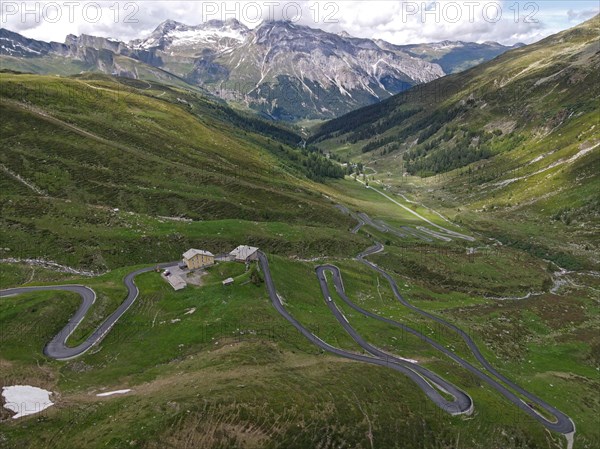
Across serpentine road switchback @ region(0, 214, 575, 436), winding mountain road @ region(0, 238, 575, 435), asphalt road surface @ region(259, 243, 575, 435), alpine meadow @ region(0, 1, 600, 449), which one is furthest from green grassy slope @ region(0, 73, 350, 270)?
asphalt road surface @ region(259, 243, 575, 435)

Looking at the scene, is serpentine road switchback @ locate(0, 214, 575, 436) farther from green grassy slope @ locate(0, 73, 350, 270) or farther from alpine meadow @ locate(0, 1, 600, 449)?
green grassy slope @ locate(0, 73, 350, 270)

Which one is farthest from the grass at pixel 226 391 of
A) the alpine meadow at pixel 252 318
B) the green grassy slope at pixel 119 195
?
the green grassy slope at pixel 119 195

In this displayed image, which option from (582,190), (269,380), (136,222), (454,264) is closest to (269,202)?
(136,222)

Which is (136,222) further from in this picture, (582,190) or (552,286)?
(582,190)

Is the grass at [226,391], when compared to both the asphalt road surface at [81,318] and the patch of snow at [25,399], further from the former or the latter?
the asphalt road surface at [81,318]

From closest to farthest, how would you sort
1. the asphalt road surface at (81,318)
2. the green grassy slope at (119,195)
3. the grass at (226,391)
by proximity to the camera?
the grass at (226,391) → the asphalt road surface at (81,318) → the green grassy slope at (119,195)

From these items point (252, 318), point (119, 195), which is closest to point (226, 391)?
point (252, 318)
